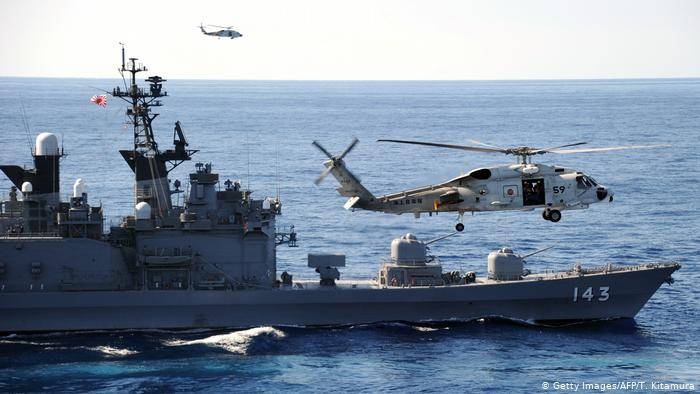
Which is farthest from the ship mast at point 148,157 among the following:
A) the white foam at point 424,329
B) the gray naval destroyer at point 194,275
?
the white foam at point 424,329

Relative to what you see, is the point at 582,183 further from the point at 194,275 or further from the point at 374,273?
the point at 194,275

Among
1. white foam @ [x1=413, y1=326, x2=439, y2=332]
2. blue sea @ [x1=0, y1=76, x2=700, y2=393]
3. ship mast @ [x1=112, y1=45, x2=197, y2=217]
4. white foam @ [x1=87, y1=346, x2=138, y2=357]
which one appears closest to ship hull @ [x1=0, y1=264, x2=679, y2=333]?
white foam @ [x1=413, y1=326, x2=439, y2=332]

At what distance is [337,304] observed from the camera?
42.5 meters

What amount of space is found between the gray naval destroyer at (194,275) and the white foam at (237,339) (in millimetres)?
517

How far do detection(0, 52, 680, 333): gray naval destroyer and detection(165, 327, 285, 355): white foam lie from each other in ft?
1.70

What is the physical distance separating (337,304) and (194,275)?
5.80 meters

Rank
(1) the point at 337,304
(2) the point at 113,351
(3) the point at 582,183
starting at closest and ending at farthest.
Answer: (3) the point at 582,183
(2) the point at 113,351
(1) the point at 337,304

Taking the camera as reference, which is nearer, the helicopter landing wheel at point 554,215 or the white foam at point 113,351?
the helicopter landing wheel at point 554,215

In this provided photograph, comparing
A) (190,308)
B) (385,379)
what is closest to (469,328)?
(385,379)

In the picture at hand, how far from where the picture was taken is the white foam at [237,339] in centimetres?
4059

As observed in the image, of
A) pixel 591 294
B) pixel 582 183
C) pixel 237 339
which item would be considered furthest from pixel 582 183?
pixel 237 339

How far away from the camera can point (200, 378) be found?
37375 mm

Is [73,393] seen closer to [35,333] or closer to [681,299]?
[35,333]

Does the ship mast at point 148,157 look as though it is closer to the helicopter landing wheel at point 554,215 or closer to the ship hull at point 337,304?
the ship hull at point 337,304
